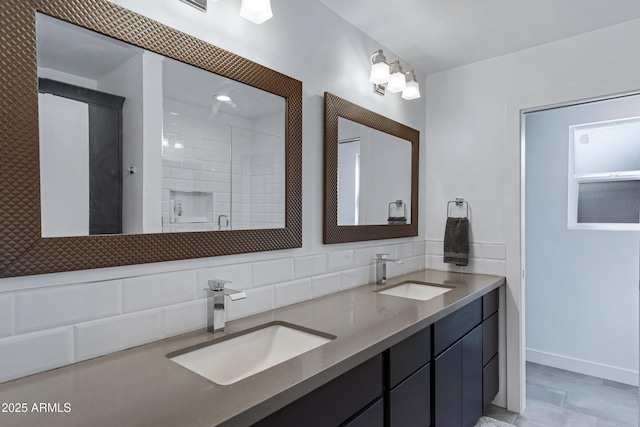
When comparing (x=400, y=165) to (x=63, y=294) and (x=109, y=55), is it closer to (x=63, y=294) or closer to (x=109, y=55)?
(x=109, y=55)

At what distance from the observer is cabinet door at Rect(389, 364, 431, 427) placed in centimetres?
134

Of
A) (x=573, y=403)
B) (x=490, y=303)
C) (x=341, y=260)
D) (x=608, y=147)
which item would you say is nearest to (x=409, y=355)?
(x=341, y=260)

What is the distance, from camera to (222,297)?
1302 millimetres

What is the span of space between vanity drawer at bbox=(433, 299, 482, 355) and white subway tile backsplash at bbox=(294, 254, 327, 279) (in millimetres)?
603

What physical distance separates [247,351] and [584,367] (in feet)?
10.2

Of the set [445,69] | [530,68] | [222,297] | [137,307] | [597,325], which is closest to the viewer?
[137,307]

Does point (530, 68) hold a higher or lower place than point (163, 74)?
higher

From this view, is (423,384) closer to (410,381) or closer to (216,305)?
(410,381)

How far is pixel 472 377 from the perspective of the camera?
6.67ft

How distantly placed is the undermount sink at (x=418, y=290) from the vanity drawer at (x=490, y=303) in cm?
25

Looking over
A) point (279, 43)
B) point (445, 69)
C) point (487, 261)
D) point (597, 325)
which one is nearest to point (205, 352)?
point (279, 43)

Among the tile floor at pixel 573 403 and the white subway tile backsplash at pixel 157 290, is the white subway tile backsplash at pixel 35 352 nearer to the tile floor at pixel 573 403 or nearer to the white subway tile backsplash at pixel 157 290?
the white subway tile backsplash at pixel 157 290

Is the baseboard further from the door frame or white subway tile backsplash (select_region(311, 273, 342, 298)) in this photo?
white subway tile backsplash (select_region(311, 273, 342, 298))

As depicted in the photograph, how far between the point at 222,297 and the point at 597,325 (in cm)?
316
